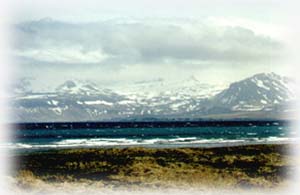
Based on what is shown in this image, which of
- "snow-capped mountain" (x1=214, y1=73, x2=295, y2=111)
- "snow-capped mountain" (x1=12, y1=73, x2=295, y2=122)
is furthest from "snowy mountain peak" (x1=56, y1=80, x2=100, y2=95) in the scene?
"snow-capped mountain" (x1=214, y1=73, x2=295, y2=111)

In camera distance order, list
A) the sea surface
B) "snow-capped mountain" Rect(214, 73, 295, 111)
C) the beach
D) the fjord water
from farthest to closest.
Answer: the fjord water < the sea surface < "snow-capped mountain" Rect(214, 73, 295, 111) < the beach

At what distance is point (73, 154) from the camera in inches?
505

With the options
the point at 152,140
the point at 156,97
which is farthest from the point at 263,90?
the point at 152,140

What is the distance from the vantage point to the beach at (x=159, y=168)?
1057cm

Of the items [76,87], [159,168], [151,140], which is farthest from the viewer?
[151,140]

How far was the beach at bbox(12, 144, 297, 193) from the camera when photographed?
1057 cm

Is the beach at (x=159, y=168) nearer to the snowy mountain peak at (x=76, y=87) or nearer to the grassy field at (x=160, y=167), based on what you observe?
the grassy field at (x=160, y=167)

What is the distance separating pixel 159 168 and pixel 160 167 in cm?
7

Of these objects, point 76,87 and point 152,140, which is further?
point 152,140

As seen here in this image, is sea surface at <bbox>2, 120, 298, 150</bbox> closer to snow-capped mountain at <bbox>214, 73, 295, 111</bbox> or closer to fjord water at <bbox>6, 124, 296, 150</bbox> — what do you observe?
fjord water at <bbox>6, 124, 296, 150</bbox>

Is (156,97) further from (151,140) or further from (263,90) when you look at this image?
(151,140)

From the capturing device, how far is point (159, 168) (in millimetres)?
11281

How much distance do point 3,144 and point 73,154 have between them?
96.0 inches

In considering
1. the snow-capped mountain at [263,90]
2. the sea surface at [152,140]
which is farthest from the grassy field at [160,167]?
the snow-capped mountain at [263,90]
